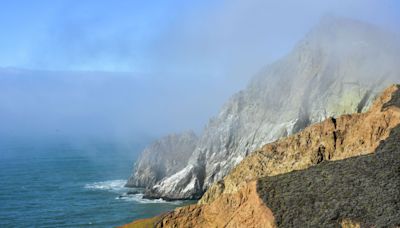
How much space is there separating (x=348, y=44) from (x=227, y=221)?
83701mm

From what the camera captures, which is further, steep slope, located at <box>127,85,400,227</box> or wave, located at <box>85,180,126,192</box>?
wave, located at <box>85,180,126,192</box>

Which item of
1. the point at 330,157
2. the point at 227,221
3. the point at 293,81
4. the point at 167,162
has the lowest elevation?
the point at 227,221

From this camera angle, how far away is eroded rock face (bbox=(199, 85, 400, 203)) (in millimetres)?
42719

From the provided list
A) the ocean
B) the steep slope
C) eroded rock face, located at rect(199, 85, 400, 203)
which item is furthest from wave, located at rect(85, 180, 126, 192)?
the steep slope

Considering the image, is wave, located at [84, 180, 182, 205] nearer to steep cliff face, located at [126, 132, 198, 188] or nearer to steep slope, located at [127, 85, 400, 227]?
steep cliff face, located at [126, 132, 198, 188]

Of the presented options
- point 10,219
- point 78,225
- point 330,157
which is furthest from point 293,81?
point 330,157

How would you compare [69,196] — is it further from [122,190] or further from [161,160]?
[161,160]

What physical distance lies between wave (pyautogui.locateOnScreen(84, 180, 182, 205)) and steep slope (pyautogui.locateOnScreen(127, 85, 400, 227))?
66.0 meters

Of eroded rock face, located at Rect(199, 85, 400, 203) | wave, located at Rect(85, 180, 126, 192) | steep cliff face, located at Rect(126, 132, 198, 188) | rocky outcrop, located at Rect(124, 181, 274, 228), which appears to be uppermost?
steep cliff face, located at Rect(126, 132, 198, 188)

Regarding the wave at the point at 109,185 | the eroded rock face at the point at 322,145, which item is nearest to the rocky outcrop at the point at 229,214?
the eroded rock face at the point at 322,145

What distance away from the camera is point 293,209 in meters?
33.8

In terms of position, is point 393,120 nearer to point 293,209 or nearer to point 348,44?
point 293,209

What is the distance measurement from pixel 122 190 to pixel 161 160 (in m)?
12.9

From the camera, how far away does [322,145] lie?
45781 mm
